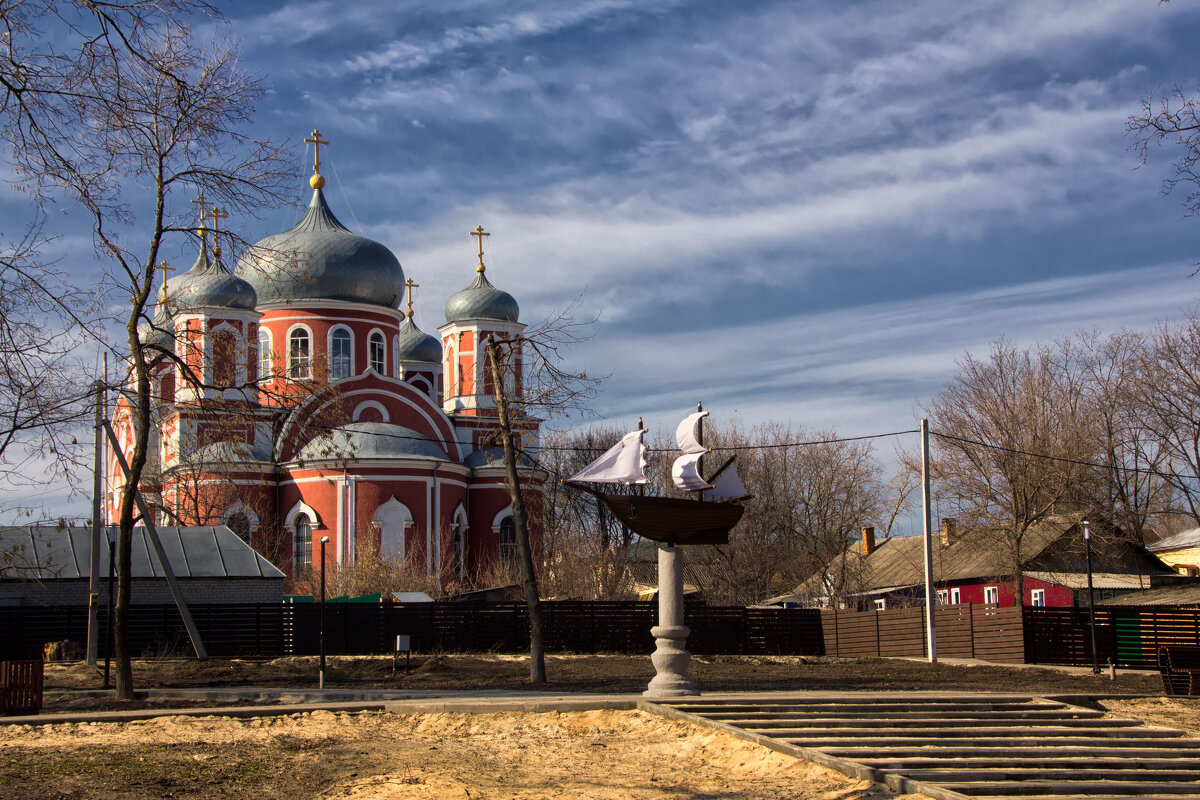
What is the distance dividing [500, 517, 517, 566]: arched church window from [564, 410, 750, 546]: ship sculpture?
3035cm

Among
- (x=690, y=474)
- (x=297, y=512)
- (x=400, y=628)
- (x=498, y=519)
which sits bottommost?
(x=400, y=628)

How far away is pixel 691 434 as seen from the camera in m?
16.5

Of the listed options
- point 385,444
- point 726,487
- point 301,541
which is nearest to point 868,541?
point 385,444

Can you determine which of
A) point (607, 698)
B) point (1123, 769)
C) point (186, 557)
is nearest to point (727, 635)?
point (186, 557)

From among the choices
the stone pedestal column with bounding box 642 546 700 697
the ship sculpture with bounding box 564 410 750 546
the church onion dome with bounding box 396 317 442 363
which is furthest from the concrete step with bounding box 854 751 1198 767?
the church onion dome with bounding box 396 317 442 363

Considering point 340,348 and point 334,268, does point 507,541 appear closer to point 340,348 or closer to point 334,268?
point 340,348

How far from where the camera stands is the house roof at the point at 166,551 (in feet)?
92.0

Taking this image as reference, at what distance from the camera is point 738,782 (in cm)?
1153

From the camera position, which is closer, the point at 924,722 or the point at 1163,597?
the point at 924,722

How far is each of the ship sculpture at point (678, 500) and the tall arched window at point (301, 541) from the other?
2779 cm

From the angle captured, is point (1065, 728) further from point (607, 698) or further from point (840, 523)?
point (840, 523)

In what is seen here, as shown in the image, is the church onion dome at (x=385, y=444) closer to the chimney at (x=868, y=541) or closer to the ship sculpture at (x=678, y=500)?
the chimney at (x=868, y=541)

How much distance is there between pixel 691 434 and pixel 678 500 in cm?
91

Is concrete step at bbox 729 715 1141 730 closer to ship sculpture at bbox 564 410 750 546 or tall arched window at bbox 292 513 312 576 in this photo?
ship sculpture at bbox 564 410 750 546
